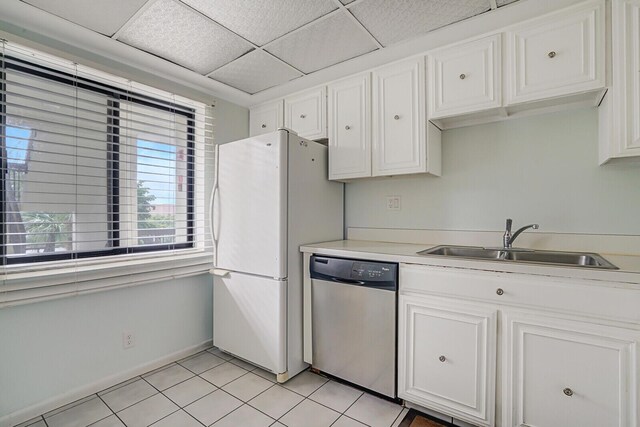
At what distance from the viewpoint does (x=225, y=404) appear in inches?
70.3

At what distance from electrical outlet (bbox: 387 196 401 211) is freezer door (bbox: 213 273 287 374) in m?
1.04

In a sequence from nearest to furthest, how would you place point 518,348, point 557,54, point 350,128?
point 518,348 → point 557,54 → point 350,128

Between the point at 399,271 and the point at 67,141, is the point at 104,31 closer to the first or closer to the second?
A: the point at 67,141

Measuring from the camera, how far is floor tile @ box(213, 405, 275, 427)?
1606 mm

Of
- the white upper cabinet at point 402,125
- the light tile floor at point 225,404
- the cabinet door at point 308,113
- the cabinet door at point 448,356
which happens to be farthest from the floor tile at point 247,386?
the cabinet door at point 308,113

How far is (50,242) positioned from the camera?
178 cm

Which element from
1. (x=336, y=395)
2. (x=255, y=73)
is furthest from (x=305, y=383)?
(x=255, y=73)

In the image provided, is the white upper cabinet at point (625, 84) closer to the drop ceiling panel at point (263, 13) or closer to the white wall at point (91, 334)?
the drop ceiling panel at point (263, 13)

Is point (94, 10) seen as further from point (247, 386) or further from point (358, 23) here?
point (247, 386)

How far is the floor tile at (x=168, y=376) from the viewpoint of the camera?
201 centimetres

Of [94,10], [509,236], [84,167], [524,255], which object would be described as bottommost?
[524,255]

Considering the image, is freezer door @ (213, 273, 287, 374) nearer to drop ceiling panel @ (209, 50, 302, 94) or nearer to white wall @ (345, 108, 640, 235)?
white wall @ (345, 108, 640, 235)

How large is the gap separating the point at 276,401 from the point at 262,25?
2261mm

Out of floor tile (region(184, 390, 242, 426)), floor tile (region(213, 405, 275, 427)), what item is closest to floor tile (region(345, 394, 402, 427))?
floor tile (region(213, 405, 275, 427))
